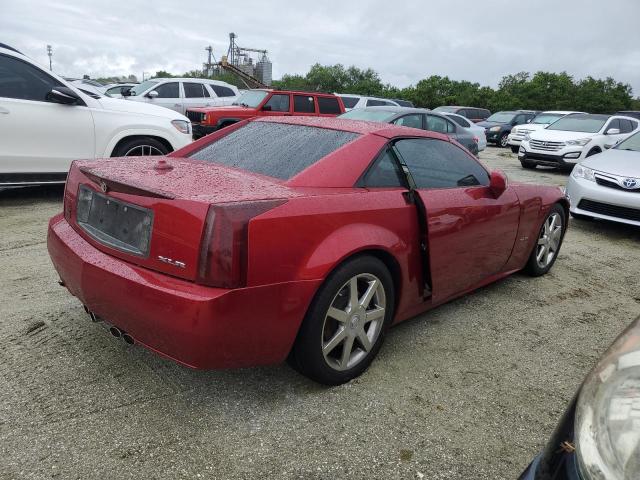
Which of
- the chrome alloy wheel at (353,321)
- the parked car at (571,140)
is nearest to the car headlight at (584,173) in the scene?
the chrome alloy wheel at (353,321)

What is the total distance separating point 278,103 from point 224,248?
11.4 meters

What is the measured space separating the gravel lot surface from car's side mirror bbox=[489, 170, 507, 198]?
0.89 meters

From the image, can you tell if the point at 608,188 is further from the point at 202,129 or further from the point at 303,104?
the point at 202,129

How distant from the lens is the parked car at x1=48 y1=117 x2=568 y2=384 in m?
2.06

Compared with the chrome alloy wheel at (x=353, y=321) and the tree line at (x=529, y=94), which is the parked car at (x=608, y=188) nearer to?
the chrome alloy wheel at (x=353, y=321)

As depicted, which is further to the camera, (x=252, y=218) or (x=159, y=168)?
(x=159, y=168)

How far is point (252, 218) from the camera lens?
207cm

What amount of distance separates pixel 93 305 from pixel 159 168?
0.77 m

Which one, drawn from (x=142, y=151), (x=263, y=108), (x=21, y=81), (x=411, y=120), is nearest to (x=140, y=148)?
(x=142, y=151)

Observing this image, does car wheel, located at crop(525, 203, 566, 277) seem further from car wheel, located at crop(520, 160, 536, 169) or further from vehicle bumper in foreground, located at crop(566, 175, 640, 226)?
car wheel, located at crop(520, 160, 536, 169)

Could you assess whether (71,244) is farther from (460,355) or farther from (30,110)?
(30,110)

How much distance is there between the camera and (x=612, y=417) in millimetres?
1073

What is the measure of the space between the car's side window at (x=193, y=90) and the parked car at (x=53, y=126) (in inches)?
335

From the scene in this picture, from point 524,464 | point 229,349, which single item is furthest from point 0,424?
point 524,464
